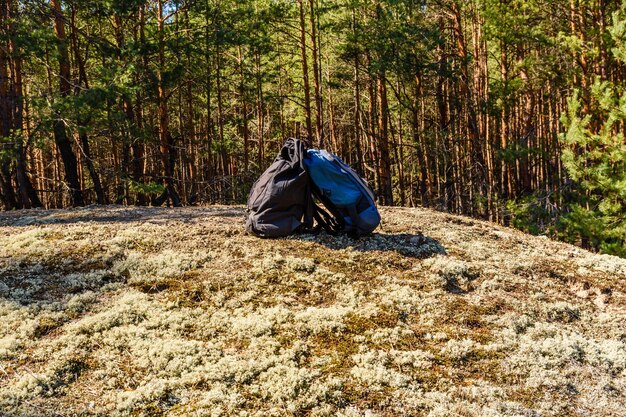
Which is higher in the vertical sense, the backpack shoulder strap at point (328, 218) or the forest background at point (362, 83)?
the forest background at point (362, 83)

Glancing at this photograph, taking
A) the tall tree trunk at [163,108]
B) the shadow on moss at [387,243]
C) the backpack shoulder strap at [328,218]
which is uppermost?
the tall tree trunk at [163,108]

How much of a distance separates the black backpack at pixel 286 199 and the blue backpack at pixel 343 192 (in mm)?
21

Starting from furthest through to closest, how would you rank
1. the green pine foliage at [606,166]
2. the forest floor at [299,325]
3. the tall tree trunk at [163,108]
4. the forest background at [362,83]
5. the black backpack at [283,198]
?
1. the tall tree trunk at [163,108]
2. the forest background at [362,83]
3. the green pine foliage at [606,166]
4. the black backpack at [283,198]
5. the forest floor at [299,325]

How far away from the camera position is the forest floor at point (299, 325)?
321 cm

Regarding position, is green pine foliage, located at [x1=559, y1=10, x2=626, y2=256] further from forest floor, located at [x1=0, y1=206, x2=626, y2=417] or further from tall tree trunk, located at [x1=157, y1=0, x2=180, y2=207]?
tall tree trunk, located at [x1=157, y1=0, x2=180, y2=207]

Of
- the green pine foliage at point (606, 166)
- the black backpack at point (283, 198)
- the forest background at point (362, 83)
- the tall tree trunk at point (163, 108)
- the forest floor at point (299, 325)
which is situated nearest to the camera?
the forest floor at point (299, 325)

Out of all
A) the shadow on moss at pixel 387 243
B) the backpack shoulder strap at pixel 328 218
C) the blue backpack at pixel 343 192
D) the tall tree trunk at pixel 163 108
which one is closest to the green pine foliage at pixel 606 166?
the shadow on moss at pixel 387 243

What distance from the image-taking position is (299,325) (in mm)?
4117

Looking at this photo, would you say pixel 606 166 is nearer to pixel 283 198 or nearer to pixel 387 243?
pixel 387 243

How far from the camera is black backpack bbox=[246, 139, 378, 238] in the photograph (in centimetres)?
586

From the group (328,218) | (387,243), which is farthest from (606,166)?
(328,218)

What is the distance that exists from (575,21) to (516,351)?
11.5m

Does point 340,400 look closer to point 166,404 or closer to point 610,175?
point 166,404

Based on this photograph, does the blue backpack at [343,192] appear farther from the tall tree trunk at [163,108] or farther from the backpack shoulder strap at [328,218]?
the tall tree trunk at [163,108]
